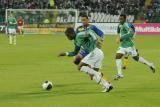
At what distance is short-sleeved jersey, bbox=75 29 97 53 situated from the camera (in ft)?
54.3

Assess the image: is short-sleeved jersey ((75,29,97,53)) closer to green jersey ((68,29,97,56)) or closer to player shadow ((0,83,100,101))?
green jersey ((68,29,97,56))

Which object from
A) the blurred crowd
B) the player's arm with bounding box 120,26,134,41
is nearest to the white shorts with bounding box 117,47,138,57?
the player's arm with bounding box 120,26,134,41

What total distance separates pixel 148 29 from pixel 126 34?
39683 millimetres

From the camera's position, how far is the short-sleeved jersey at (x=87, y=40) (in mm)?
16559

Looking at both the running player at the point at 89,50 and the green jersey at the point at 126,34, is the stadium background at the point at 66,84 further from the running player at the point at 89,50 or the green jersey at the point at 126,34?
the green jersey at the point at 126,34

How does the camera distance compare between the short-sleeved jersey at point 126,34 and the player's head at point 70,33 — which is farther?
A: the short-sleeved jersey at point 126,34

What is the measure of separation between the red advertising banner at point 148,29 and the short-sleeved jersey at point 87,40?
44.8 m

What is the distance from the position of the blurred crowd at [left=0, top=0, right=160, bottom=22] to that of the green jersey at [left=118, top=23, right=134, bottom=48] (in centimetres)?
4413

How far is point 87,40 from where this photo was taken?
55.1 ft

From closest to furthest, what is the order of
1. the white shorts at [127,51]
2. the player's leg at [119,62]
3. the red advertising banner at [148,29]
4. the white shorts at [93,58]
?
the white shorts at [93,58], the player's leg at [119,62], the white shorts at [127,51], the red advertising banner at [148,29]

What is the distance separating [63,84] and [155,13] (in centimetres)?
4754

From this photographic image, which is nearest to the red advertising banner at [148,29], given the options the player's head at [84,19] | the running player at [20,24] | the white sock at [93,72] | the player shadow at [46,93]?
the running player at [20,24]

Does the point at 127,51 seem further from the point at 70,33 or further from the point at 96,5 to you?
the point at 96,5

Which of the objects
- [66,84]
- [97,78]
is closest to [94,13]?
[66,84]
